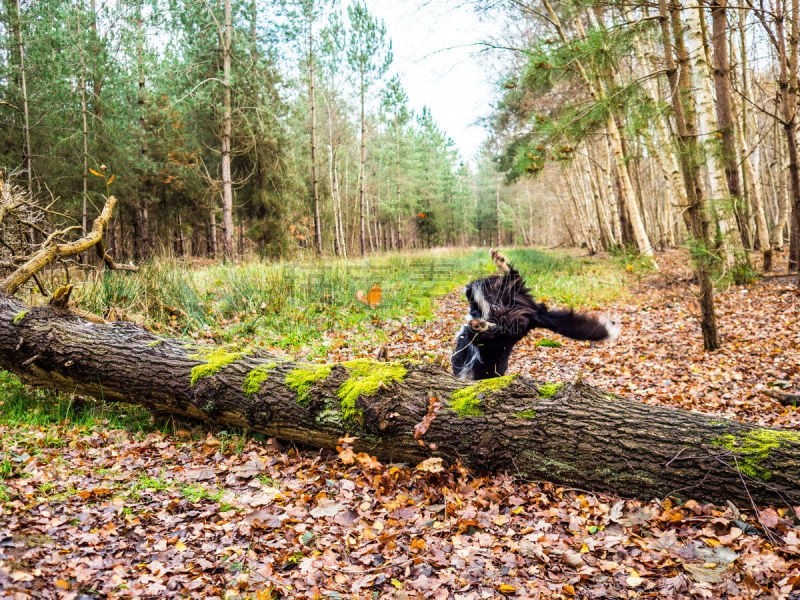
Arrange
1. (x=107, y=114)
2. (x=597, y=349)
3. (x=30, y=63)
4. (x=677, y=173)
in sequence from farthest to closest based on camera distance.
→ (x=107, y=114) < (x=30, y=63) < (x=677, y=173) < (x=597, y=349)

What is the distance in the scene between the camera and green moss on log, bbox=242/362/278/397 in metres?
4.73

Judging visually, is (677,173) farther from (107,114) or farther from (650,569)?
(107,114)

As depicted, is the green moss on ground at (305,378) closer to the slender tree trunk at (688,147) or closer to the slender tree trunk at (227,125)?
the slender tree trunk at (688,147)

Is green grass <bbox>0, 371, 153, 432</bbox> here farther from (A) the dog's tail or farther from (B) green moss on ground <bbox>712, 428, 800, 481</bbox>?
(B) green moss on ground <bbox>712, 428, 800, 481</bbox>

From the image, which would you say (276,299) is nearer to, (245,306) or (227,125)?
(245,306)

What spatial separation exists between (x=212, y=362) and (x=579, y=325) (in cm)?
364

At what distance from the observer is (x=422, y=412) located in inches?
166

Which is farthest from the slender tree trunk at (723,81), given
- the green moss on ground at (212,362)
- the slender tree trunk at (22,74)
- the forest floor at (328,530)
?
the slender tree trunk at (22,74)

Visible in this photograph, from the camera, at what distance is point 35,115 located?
17.2 metres

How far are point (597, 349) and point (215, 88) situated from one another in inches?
632

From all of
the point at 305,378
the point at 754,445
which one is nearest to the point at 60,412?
the point at 305,378

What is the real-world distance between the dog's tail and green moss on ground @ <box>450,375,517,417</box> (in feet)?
2.70

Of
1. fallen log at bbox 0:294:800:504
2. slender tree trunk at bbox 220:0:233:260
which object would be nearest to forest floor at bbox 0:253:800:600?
fallen log at bbox 0:294:800:504

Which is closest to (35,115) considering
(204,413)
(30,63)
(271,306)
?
(30,63)
